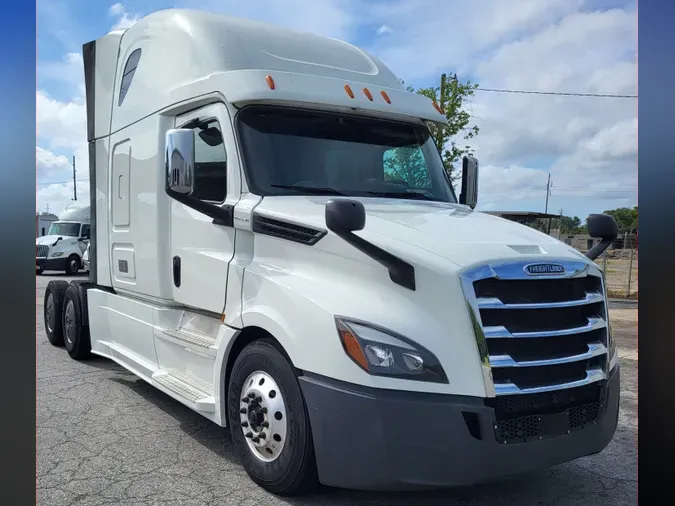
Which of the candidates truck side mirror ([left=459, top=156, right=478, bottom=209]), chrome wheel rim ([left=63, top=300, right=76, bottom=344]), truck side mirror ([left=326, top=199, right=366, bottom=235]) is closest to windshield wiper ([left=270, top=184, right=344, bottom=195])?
truck side mirror ([left=326, top=199, right=366, bottom=235])

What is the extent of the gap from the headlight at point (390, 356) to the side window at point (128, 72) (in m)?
4.20

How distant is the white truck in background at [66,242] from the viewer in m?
23.8

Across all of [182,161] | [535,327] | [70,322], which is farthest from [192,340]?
[70,322]

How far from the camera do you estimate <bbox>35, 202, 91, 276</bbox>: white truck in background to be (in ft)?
78.2

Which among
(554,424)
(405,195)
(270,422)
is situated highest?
(405,195)

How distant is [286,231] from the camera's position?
3.91 metres

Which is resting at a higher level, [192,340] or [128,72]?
[128,72]

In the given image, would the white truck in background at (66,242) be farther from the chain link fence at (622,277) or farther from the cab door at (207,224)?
the cab door at (207,224)

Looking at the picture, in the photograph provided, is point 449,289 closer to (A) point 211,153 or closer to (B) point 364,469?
(B) point 364,469

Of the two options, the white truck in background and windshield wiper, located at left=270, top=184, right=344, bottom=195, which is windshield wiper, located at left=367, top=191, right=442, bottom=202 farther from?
the white truck in background

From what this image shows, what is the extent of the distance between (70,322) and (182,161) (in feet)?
14.4

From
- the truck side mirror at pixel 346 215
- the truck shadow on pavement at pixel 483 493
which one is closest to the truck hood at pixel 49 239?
the truck shadow on pavement at pixel 483 493

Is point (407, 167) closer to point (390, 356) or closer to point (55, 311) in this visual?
point (390, 356)
